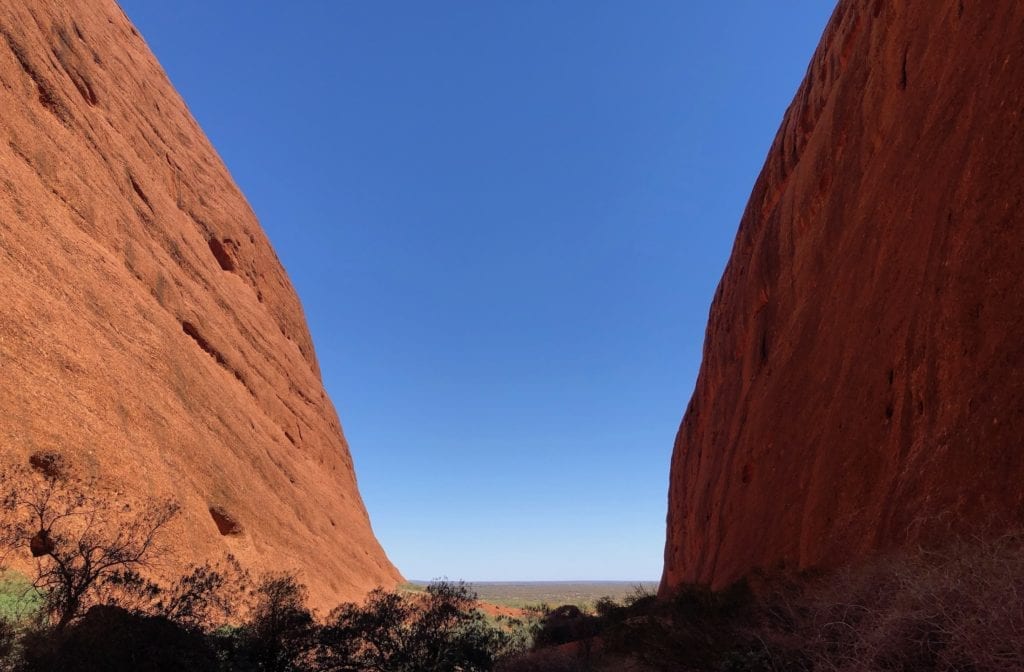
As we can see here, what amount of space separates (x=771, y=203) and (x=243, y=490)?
2424 cm

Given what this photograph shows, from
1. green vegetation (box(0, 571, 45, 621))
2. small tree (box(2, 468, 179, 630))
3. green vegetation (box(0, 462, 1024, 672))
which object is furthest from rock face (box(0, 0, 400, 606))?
green vegetation (box(0, 571, 45, 621))

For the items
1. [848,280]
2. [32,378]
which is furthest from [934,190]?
[32,378]

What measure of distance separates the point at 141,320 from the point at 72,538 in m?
9.07

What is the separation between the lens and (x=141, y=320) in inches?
737

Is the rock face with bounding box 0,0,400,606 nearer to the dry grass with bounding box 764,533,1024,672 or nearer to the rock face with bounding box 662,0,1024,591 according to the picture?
the dry grass with bounding box 764,533,1024,672

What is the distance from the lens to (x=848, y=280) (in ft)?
50.1

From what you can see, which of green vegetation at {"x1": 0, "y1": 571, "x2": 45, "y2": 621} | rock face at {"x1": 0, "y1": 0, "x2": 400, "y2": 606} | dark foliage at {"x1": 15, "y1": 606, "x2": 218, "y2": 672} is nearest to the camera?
dark foliage at {"x1": 15, "y1": 606, "x2": 218, "y2": 672}

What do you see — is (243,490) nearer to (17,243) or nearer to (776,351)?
(17,243)

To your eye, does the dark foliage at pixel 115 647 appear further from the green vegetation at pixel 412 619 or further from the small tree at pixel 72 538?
the small tree at pixel 72 538

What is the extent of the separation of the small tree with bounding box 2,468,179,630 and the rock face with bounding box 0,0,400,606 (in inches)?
33.7

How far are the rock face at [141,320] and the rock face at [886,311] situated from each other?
51.0 ft

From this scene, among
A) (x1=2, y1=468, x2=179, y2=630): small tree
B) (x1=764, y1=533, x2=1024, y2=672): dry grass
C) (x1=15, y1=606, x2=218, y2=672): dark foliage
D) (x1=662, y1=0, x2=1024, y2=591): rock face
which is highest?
(x1=662, y1=0, x2=1024, y2=591): rock face

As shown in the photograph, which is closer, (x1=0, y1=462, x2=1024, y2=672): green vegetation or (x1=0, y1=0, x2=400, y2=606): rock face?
(x1=0, y1=462, x2=1024, y2=672): green vegetation

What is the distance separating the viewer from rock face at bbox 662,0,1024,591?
29.8ft
